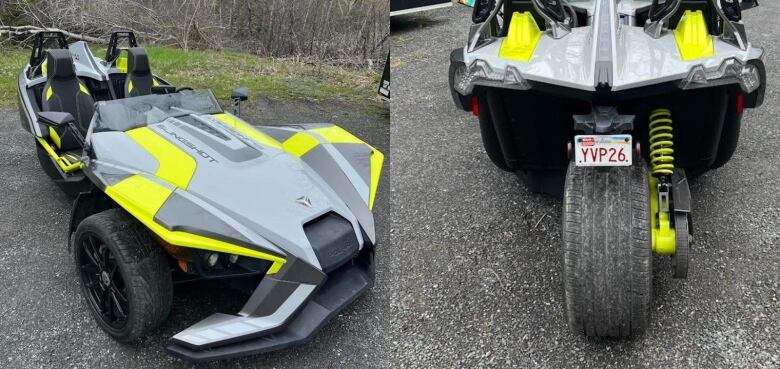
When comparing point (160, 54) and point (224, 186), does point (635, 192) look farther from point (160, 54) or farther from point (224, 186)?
point (160, 54)

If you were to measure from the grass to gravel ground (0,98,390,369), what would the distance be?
12.6 ft

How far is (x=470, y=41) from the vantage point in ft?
9.43

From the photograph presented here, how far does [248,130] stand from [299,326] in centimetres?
Result: 140

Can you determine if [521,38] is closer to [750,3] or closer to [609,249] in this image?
[609,249]

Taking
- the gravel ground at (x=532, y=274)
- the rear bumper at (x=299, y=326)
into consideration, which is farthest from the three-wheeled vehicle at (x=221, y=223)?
the gravel ground at (x=532, y=274)

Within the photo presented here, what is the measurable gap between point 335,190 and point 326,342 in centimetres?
78

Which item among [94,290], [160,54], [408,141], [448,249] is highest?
[94,290]

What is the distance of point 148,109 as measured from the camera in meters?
3.64

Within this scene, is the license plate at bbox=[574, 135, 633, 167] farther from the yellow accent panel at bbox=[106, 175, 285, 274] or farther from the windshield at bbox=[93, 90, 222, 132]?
the windshield at bbox=[93, 90, 222, 132]

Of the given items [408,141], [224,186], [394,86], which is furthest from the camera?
[394,86]

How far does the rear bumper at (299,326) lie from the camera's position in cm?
243

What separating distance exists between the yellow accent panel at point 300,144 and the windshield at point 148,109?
68cm

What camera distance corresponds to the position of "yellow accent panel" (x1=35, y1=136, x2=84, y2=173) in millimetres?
3654

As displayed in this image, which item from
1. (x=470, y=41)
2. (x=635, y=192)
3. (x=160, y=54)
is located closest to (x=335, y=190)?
(x=470, y=41)
